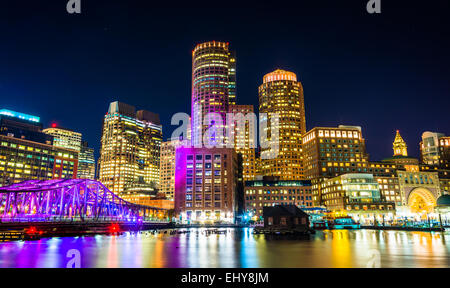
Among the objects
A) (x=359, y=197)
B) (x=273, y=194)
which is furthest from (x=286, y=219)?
(x=273, y=194)

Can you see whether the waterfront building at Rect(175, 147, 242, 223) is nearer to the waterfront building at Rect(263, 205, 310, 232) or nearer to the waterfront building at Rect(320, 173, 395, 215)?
the waterfront building at Rect(320, 173, 395, 215)

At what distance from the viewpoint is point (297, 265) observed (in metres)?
25.5

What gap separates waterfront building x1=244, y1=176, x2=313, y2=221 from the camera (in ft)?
618

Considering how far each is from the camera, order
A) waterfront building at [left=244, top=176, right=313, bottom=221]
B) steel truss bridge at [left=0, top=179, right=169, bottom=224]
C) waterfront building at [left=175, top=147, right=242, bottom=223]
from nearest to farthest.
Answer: steel truss bridge at [left=0, top=179, right=169, bottom=224] → waterfront building at [left=175, top=147, right=242, bottom=223] → waterfront building at [left=244, top=176, right=313, bottom=221]

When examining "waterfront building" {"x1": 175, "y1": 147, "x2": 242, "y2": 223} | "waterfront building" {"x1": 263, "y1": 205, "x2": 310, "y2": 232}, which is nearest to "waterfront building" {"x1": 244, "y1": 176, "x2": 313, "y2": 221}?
"waterfront building" {"x1": 175, "y1": 147, "x2": 242, "y2": 223}

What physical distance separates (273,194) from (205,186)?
43.2 m

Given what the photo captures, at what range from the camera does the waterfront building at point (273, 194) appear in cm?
18825

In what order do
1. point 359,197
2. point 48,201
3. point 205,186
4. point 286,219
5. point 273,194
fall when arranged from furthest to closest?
1. point 273,194
2. point 205,186
3. point 359,197
4. point 48,201
5. point 286,219

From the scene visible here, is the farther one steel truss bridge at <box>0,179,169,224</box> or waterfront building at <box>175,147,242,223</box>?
waterfront building at <box>175,147,242,223</box>

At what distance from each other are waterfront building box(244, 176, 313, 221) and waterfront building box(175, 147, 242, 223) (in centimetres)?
1529

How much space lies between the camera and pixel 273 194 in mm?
190625

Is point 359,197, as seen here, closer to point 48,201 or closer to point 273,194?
point 273,194

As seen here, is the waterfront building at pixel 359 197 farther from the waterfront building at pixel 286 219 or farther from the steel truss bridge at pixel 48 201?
the steel truss bridge at pixel 48 201
